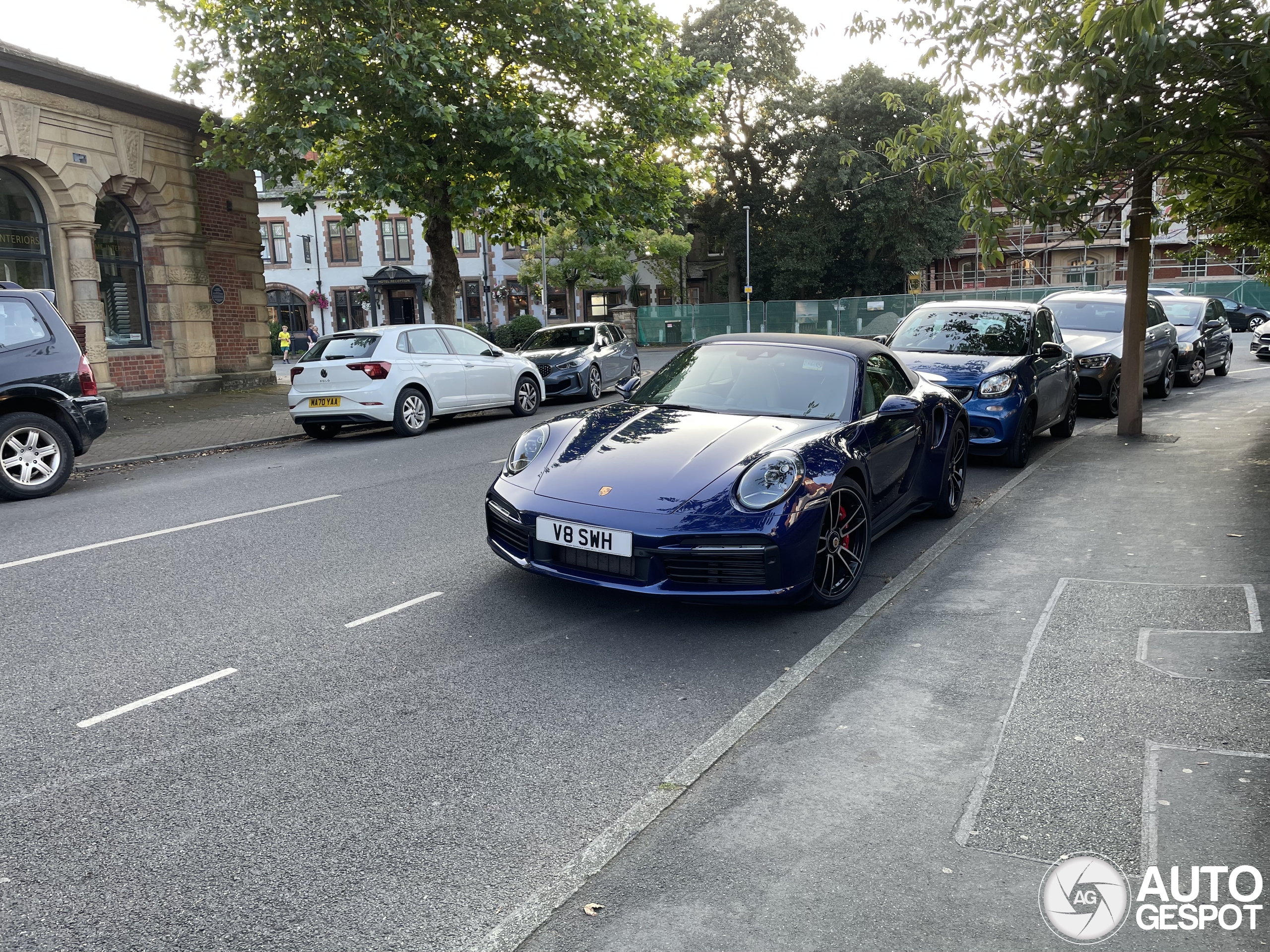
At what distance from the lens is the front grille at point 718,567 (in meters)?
4.72

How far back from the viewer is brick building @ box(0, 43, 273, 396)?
17.3 metres

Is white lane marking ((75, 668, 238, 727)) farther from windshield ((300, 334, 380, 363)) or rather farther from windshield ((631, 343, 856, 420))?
windshield ((300, 334, 380, 363))

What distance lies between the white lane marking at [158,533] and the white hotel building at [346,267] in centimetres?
4934

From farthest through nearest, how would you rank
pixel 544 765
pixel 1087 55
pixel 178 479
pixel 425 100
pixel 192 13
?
pixel 192 13 → pixel 425 100 → pixel 178 479 → pixel 1087 55 → pixel 544 765

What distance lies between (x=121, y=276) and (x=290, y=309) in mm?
41033

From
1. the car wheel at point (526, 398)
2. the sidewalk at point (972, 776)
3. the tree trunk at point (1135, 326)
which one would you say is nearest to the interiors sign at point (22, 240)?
the car wheel at point (526, 398)

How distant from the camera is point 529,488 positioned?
525 cm

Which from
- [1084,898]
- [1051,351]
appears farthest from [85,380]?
[1084,898]

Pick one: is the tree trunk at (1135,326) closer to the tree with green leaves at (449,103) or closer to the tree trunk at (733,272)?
the tree with green leaves at (449,103)

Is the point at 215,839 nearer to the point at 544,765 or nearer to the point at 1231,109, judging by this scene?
the point at 544,765

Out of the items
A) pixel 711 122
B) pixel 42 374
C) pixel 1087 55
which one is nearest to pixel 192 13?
pixel 711 122

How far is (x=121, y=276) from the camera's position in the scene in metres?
19.8

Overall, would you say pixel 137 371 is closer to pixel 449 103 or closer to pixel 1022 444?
pixel 449 103

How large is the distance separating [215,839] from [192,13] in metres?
19.0
